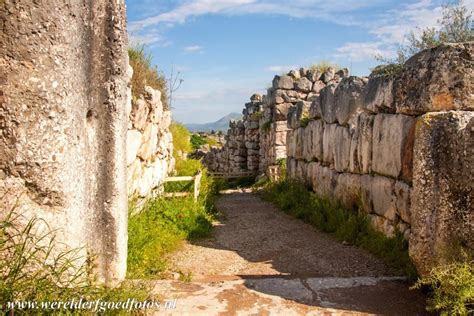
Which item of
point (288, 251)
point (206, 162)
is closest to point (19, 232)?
point (288, 251)

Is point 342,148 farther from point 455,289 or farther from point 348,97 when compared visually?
point 455,289

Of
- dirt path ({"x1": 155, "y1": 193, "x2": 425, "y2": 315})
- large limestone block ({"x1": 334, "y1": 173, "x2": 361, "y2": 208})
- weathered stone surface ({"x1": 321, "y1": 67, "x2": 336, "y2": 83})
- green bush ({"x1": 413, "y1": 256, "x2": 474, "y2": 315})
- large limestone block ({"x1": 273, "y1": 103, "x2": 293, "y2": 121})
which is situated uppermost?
weathered stone surface ({"x1": 321, "y1": 67, "x2": 336, "y2": 83})

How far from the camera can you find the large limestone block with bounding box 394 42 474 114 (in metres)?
3.21

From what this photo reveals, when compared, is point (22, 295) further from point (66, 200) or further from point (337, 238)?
point (337, 238)

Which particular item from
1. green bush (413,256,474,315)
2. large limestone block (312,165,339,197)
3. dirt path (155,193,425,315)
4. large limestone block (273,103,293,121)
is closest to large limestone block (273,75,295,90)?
large limestone block (273,103,293,121)

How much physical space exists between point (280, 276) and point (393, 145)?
1.80 meters

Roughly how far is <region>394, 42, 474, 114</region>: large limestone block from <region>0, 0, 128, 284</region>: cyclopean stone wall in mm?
2325

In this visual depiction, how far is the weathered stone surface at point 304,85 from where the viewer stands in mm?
11602

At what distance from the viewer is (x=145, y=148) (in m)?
5.79

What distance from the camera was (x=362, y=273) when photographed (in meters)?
4.09

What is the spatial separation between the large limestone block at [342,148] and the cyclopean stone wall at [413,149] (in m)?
0.01

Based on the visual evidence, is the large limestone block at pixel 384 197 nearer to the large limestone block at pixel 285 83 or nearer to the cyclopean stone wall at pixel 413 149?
the cyclopean stone wall at pixel 413 149

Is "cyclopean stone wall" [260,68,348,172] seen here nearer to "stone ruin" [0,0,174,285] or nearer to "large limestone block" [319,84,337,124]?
"large limestone block" [319,84,337,124]

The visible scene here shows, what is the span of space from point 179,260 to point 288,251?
128 cm
